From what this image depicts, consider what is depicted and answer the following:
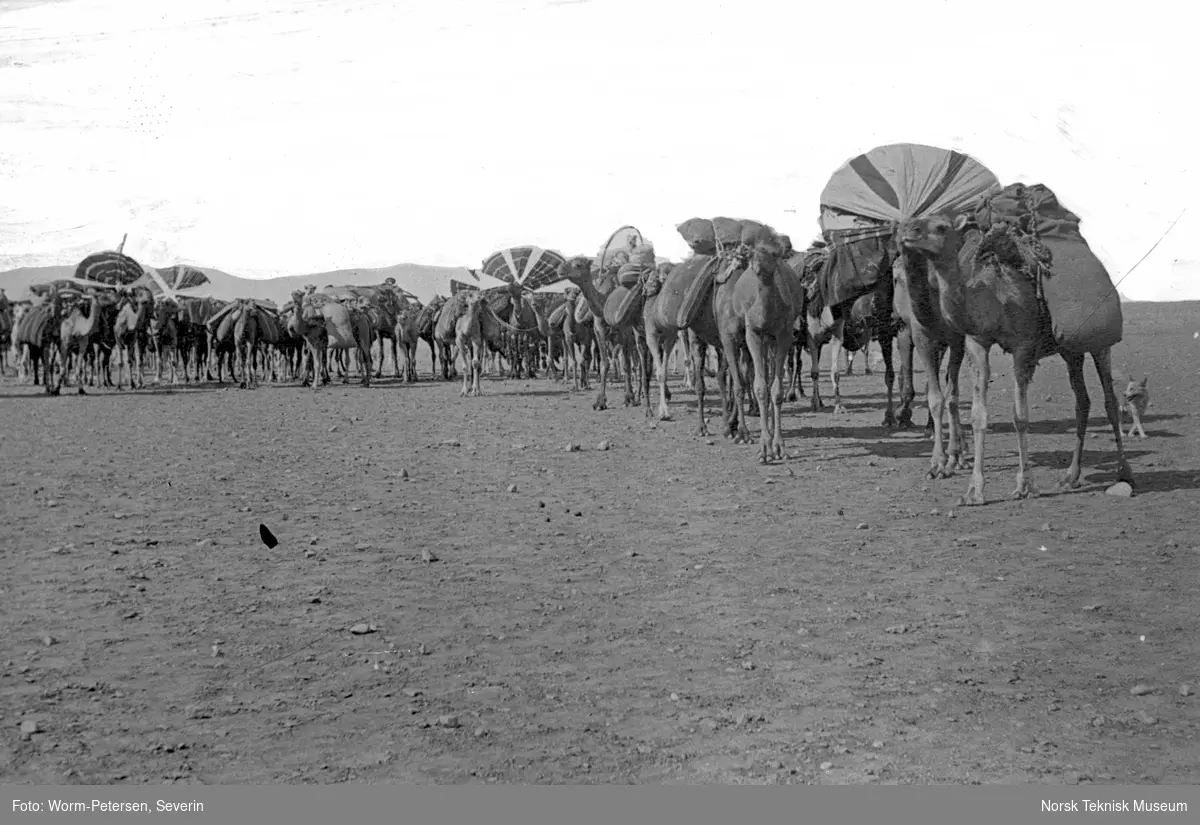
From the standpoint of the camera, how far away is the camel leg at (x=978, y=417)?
11.8m

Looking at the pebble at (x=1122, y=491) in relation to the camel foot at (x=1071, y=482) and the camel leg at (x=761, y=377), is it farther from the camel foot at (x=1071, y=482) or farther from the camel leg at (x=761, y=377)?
the camel leg at (x=761, y=377)

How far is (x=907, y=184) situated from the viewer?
1341 centimetres

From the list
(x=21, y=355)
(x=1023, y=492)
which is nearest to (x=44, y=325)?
(x=21, y=355)

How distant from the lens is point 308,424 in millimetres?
22141

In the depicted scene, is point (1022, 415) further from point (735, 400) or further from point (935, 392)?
point (735, 400)

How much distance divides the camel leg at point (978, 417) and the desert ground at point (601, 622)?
0.22 meters


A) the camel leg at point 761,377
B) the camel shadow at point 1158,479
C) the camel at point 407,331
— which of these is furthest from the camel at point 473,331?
the camel shadow at point 1158,479

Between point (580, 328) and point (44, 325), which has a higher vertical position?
point (44, 325)

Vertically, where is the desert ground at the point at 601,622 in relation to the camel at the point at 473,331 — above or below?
below

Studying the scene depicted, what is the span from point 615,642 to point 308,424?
15122 millimetres

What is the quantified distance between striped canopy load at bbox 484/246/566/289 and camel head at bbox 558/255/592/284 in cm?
1207

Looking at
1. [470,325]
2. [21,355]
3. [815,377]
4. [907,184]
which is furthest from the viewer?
[21,355]

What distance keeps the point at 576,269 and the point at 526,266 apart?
1295 cm

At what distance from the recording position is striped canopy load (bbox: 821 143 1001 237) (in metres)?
13.3
